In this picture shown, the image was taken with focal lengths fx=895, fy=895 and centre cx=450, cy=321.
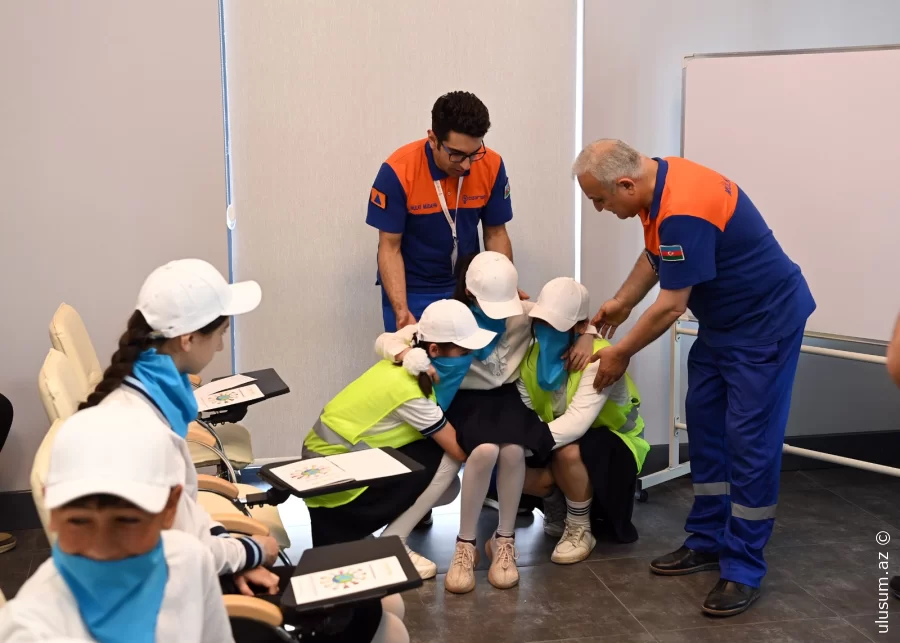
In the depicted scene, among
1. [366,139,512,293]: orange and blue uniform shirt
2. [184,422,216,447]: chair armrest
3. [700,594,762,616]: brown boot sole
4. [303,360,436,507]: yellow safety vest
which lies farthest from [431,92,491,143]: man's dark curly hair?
[700,594,762,616]: brown boot sole

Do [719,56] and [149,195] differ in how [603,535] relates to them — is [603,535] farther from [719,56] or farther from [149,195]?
[149,195]

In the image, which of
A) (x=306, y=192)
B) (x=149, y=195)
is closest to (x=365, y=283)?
(x=306, y=192)

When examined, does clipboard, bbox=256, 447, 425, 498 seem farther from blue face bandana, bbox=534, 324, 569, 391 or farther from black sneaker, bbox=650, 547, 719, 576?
black sneaker, bbox=650, 547, 719, 576

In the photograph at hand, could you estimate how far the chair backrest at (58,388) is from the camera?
2.16m

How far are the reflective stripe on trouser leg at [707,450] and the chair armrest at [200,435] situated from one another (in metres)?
1.56

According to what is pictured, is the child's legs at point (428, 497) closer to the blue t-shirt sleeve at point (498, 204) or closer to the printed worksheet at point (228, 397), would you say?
the printed worksheet at point (228, 397)

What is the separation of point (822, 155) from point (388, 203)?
1651 mm

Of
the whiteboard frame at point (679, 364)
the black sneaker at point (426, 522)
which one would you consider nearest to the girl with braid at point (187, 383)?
the black sneaker at point (426, 522)

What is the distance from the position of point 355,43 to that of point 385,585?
108 inches

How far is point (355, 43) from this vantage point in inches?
148

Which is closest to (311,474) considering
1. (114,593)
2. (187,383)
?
(187,383)

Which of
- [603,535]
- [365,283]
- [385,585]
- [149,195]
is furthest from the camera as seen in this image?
[365,283]

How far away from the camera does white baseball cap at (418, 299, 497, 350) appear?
Result: 114 inches

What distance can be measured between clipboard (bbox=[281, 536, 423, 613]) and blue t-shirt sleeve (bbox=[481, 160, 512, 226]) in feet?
6.52
